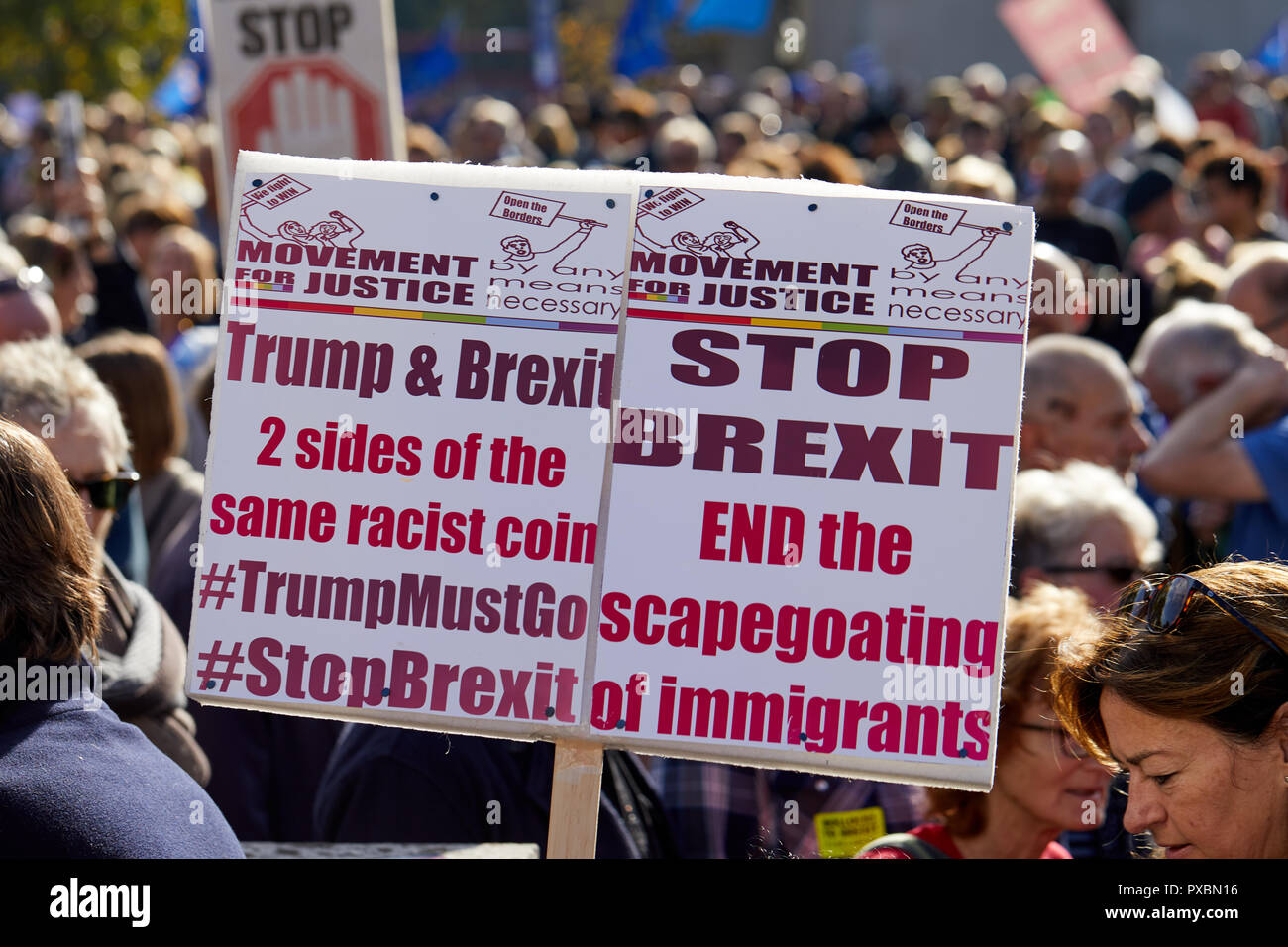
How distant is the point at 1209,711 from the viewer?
1953mm

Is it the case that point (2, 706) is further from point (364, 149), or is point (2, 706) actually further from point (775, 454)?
point (364, 149)

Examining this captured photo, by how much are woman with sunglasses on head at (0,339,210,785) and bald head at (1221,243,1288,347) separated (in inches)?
137

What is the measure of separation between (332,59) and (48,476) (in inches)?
134

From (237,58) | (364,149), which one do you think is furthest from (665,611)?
(237,58)

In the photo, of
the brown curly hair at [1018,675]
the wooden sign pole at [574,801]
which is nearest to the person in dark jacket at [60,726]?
the wooden sign pole at [574,801]

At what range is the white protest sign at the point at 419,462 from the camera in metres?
1.94

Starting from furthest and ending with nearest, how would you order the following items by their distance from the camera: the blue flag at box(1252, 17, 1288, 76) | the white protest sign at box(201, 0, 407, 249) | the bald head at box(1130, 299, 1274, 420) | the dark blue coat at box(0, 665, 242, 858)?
1. the blue flag at box(1252, 17, 1288, 76)
2. the white protest sign at box(201, 0, 407, 249)
3. the bald head at box(1130, 299, 1274, 420)
4. the dark blue coat at box(0, 665, 242, 858)

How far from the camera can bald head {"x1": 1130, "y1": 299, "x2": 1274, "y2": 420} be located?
4.24 metres

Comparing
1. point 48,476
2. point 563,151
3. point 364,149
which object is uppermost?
point 563,151

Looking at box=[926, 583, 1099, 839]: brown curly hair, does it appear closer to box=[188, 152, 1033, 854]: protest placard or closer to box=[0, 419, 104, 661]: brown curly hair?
box=[188, 152, 1033, 854]: protest placard

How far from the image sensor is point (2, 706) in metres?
1.86

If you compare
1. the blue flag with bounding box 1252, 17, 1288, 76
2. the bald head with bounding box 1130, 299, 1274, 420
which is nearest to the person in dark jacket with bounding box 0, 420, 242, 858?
the bald head with bounding box 1130, 299, 1274, 420

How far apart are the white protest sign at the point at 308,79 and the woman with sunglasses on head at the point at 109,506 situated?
1.99 meters

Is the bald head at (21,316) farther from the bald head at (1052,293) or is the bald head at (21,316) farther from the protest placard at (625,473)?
the bald head at (1052,293)
